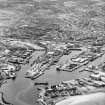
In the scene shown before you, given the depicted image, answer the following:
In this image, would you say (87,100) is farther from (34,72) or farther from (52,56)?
(52,56)

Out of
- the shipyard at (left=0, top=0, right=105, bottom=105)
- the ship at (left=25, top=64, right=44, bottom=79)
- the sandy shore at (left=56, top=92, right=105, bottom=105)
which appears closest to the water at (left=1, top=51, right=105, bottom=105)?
the shipyard at (left=0, top=0, right=105, bottom=105)

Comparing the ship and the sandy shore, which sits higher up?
the ship

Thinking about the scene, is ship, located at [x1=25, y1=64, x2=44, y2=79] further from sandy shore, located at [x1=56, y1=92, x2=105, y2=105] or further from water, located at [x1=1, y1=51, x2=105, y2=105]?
sandy shore, located at [x1=56, y1=92, x2=105, y2=105]

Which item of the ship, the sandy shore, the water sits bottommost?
the water

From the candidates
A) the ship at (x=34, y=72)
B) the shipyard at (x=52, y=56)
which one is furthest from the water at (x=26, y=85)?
the ship at (x=34, y=72)

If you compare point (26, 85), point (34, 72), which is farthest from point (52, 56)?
point (26, 85)

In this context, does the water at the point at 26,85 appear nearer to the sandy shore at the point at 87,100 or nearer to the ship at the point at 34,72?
the ship at the point at 34,72

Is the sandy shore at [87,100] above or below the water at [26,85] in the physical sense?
above
